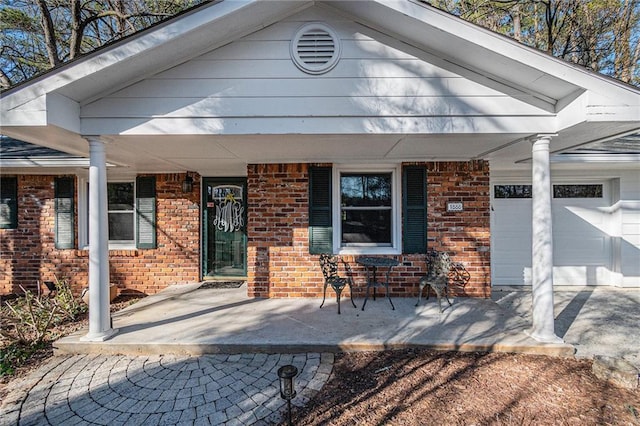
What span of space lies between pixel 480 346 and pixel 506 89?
2.92 metres

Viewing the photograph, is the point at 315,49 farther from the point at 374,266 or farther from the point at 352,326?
the point at 352,326

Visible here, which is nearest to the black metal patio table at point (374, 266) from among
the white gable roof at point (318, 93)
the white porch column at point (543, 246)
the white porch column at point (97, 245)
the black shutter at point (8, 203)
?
the white porch column at point (543, 246)

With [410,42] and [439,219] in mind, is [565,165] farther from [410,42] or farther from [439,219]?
[410,42]

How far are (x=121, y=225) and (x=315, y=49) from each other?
5.33 metres

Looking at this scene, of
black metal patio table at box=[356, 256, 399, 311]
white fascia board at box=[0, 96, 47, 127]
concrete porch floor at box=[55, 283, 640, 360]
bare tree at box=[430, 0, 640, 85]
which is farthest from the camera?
bare tree at box=[430, 0, 640, 85]

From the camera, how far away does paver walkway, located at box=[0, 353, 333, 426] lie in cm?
247

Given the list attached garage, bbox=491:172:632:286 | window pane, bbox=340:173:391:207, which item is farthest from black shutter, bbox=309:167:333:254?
attached garage, bbox=491:172:632:286

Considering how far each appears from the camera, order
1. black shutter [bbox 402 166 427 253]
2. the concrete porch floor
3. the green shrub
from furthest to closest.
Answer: black shutter [bbox 402 166 427 253] → the green shrub → the concrete porch floor

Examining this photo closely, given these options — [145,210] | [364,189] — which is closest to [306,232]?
[364,189]

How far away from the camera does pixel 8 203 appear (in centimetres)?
596

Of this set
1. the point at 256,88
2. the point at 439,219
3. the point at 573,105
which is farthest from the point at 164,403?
the point at 573,105

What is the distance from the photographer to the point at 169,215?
602cm

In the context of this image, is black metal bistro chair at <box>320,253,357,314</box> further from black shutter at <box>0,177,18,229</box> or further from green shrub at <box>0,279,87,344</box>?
black shutter at <box>0,177,18,229</box>

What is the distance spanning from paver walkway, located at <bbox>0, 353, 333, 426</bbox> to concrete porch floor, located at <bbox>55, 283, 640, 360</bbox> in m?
0.15
